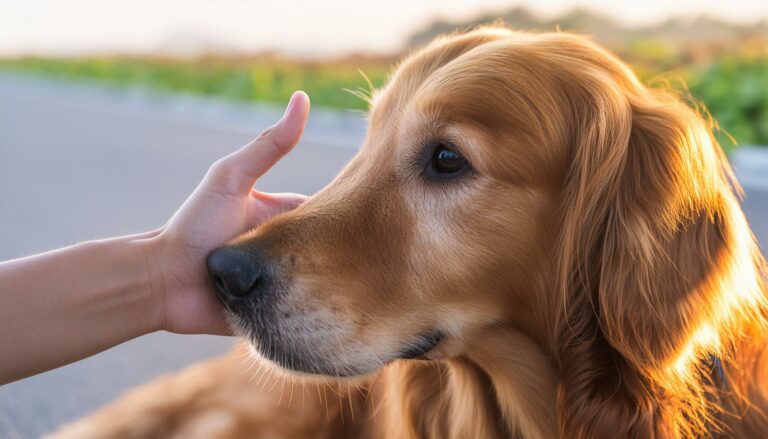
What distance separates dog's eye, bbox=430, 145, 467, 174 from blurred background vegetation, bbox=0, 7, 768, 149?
86 centimetres

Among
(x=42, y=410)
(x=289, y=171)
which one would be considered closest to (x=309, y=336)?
(x=42, y=410)

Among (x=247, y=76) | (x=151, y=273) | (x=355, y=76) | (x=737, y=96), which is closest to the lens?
(x=151, y=273)

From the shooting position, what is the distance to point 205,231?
2635 mm

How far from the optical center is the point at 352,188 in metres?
2.50

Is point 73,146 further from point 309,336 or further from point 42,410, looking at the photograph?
point 309,336

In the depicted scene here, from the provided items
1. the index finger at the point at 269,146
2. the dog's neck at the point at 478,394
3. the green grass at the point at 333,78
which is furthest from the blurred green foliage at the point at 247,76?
the dog's neck at the point at 478,394

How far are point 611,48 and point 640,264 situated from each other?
426 inches

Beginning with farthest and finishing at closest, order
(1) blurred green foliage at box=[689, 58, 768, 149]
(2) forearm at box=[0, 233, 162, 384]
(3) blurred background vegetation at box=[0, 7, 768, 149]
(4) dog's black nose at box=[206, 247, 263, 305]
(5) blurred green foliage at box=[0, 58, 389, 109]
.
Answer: (5) blurred green foliage at box=[0, 58, 389, 109], (3) blurred background vegetation at box=[0, 7, 768, 149], (1) blurred green foliage at box=[689, 58, 768, 149], (2) forearm at box=[0, 233, 162, 384], (4) dog's black nose at box=[206, 247, 263, 305]

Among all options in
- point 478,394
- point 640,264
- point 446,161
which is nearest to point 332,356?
point 478,394

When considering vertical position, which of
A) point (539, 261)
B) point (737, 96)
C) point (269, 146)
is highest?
point (269, 146)

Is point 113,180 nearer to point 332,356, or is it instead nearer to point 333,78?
point 332,356

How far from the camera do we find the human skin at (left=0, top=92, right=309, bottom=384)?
2.41 meters

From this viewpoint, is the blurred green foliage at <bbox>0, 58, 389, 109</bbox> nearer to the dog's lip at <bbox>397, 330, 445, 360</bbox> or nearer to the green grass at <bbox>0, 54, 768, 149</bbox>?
the green grass at <bbox>0, 54, 768, 149</bbox>

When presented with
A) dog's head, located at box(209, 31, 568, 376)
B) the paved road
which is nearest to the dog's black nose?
dog's head, located at box(209, 31, 568, 376)
